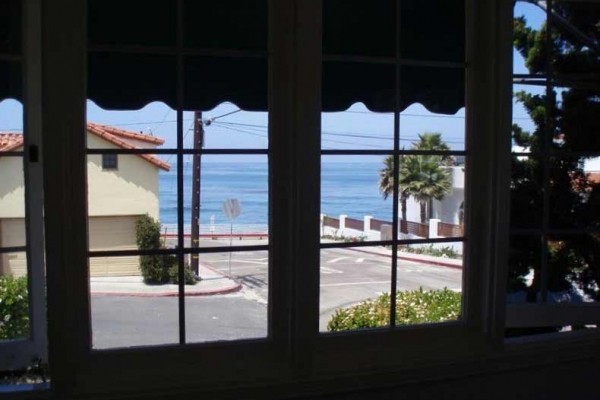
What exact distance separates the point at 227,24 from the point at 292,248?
766 millimetres

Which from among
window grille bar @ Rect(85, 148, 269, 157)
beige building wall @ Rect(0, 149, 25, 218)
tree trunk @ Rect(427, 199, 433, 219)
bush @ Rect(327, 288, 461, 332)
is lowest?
bush @ Rect(327, 288, 461, 332)

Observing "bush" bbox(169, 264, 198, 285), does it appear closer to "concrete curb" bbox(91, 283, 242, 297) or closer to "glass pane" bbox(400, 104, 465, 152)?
"concrete curb" bbox(91, 283, 242, 297)

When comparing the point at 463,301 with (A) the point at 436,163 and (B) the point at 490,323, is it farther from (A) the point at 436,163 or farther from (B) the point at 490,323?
(A) the point at 436,163

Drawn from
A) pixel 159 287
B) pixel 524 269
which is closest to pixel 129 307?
pixel 159 287

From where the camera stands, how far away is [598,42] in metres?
2.71

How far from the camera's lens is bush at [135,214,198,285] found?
2.00m

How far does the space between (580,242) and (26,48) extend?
234 cm

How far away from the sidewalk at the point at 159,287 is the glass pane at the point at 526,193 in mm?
1266

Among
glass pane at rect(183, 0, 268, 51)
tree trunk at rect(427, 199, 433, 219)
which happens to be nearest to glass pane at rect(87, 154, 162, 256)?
glass pane at rect(183, 0, 268, 51)

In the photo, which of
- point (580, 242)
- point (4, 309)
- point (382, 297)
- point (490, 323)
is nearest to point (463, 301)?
point (490, 323)

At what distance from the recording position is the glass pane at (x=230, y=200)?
1.97 m

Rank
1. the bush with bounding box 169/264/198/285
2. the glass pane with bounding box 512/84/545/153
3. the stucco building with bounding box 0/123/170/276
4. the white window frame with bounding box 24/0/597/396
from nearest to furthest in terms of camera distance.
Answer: the white window frame with bounding box 24/0/597/396 → the stucco building with bounding box 0/123/170/276 → the bush with bounding box 169/264/198/285 → the glass pane with bounding box 512/84/545/153

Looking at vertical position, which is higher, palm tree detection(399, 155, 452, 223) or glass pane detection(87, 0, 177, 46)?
glass pane detection(87, 0, 177, 46)

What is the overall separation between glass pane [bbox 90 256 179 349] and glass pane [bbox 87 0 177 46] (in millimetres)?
686
